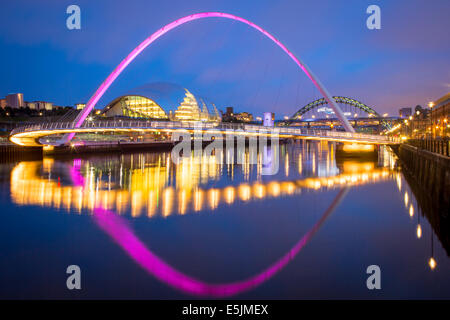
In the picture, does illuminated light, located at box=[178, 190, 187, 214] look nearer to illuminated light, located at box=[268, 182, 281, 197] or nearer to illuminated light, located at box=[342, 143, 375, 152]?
illuminated light, located at box=[268, 182, 281, 197]

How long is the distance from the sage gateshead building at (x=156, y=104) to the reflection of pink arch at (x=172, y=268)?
57.3m

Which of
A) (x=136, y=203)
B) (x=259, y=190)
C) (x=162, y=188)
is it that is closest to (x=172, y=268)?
(x=136, y=203)

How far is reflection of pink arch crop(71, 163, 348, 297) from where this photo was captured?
23.2 feet

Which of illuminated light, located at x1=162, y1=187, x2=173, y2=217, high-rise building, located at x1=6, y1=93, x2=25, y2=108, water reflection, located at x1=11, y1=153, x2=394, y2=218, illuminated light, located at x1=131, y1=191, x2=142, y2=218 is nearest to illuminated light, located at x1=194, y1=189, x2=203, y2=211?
water reflection, located at x1=11, y1=153, x2=394, y2=218

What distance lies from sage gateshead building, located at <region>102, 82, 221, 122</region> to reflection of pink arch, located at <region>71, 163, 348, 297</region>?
57.3m

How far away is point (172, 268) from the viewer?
8070mm

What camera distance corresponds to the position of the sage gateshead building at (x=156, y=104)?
227 feet

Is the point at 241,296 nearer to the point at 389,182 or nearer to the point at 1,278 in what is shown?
the point at 1,278

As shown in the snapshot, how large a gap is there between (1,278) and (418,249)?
967 cm

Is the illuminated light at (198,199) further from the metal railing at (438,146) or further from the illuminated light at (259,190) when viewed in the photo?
the metal railing at (438,146)

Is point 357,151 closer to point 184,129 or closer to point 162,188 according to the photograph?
point 184,129

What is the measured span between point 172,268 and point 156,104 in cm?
6422

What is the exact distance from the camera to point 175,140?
6397 centimetres
